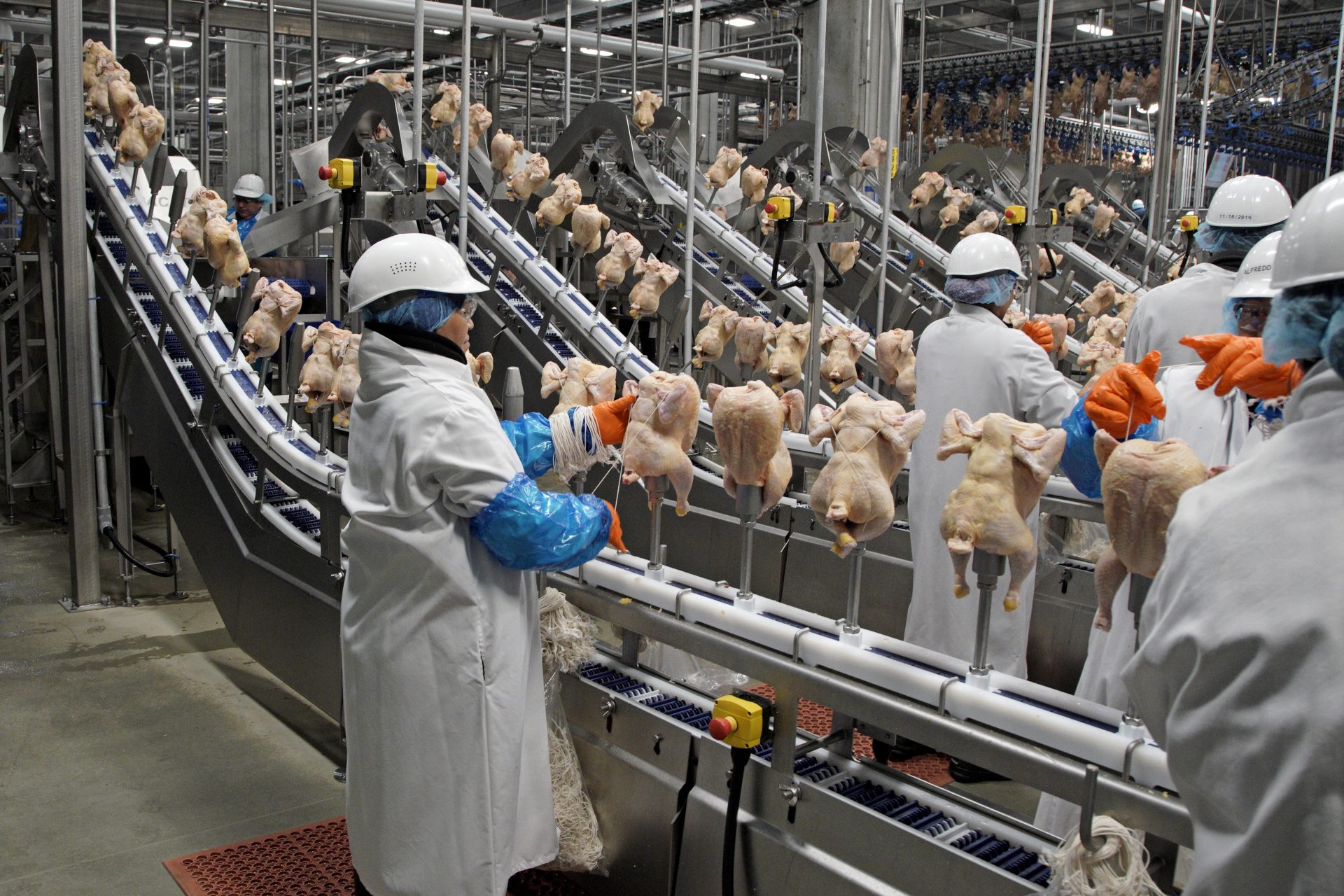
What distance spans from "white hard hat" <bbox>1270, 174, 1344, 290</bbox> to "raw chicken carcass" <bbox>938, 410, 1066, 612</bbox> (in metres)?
0.97

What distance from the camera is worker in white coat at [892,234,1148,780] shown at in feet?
12.8

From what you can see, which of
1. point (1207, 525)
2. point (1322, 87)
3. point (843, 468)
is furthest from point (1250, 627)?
point (1322, 87)

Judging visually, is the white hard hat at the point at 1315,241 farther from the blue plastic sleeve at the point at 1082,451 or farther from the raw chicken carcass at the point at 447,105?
the raw chicken carcass at the point at 447,105

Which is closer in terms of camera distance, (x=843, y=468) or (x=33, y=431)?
(x=843, y=468)

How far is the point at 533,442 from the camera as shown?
9.90 feet

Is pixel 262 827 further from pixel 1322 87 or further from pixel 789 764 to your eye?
pixel 1322 87

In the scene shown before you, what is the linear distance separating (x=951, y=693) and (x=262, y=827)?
8.67 ft

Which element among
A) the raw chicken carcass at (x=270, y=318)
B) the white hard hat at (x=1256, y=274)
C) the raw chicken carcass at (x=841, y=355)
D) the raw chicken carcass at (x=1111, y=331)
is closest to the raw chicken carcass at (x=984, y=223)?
the raw chicken carcass at (x=1111, y=331)

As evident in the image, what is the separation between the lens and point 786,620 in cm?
267

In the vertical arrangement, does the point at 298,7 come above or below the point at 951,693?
above

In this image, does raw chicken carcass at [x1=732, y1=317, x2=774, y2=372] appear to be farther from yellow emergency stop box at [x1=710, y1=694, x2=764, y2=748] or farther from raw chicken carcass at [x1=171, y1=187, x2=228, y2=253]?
yellow emergency stop box at [x1=710, y1=694, x2=764, y2=748]

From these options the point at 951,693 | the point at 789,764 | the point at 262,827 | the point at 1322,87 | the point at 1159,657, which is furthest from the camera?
the point at 1322,87

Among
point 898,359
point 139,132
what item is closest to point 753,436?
point 898,359

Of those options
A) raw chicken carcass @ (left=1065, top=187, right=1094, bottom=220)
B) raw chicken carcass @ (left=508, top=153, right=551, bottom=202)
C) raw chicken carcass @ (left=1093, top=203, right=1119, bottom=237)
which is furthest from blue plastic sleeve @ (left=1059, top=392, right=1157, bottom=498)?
raw chicken carcass @ (left=1093, top=203, right=1119, bottom=237)
